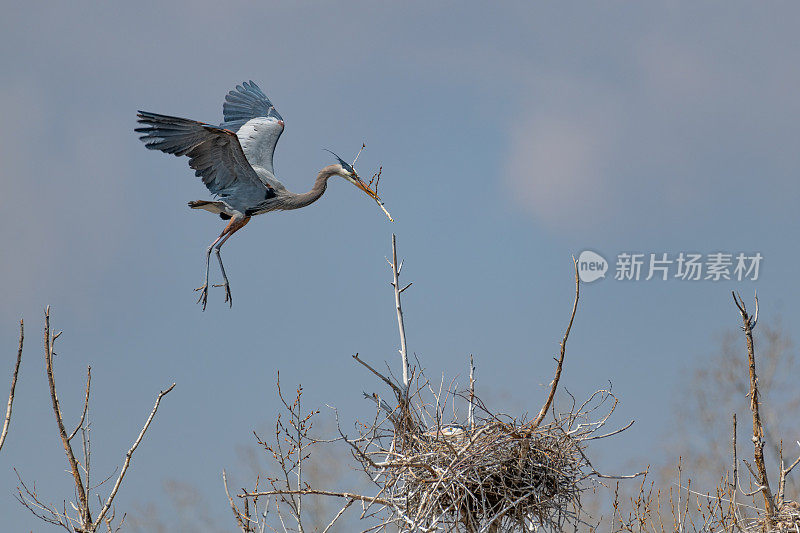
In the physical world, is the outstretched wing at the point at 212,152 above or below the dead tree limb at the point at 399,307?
above

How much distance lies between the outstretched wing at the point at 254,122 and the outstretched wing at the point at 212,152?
0.57m

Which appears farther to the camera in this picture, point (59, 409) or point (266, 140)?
point (266, 140)

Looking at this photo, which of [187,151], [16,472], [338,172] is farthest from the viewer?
[338,172]

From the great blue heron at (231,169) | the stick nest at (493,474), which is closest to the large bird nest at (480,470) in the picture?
the stick nest at (493,474)

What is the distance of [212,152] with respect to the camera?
309 inches

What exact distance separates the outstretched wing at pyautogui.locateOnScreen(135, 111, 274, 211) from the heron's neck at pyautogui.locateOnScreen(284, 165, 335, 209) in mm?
253

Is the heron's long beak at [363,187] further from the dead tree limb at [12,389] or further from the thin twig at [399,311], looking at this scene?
the dead tree limb at [12,389]

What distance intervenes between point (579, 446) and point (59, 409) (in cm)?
276

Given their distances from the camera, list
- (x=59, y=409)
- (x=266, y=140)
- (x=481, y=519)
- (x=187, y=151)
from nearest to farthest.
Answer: (x=59, y=409) < (x=481, y=519) < (x=187, y=151) < (x=266, y=140)

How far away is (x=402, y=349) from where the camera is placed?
208 inches

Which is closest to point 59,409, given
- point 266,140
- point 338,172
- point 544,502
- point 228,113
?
point 544,502

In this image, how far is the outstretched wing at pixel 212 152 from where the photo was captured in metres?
7.44

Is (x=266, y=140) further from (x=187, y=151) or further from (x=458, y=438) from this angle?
(x=458, y=438)

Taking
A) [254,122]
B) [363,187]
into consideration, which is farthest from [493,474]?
[254,122]
